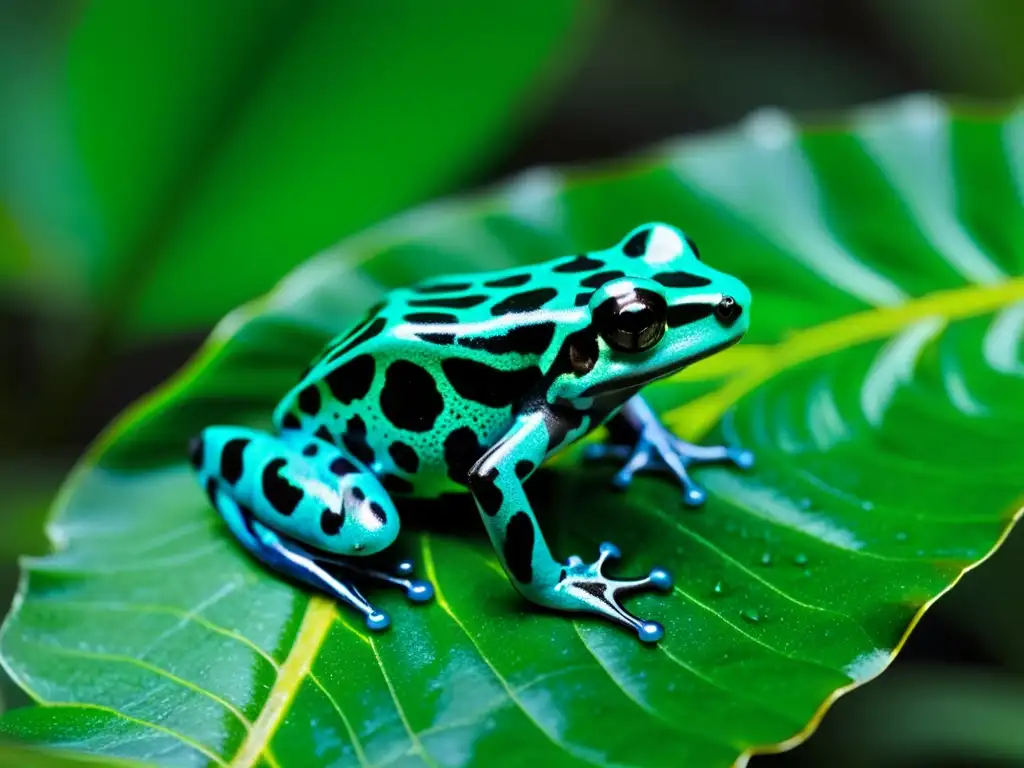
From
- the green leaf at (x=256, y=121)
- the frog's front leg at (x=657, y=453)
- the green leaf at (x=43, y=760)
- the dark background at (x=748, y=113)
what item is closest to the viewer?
the green leaf at (x=43, y=760)

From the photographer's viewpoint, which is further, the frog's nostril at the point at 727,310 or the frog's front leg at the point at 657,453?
the frog's front leg at the point at 657,453

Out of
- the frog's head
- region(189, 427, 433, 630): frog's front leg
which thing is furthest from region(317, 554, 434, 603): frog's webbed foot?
the frog's head

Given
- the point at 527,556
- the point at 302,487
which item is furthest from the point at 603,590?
the point at 302,487

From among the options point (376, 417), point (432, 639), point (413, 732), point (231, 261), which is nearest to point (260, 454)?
point (376, 417)

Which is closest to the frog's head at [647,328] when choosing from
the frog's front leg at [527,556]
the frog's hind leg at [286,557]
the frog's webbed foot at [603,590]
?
the frog's front leg at [527,556]

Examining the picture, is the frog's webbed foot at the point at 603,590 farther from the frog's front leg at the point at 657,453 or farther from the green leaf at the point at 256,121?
the green leaf at the point at 256,121

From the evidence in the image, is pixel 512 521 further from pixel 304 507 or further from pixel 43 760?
pixel 43 760

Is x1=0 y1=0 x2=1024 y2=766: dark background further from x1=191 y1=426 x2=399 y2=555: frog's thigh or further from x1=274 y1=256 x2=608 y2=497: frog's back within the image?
x1=274 y1=256 x2=608 y2=497: frog's back

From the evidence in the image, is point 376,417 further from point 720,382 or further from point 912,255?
point 912,255
